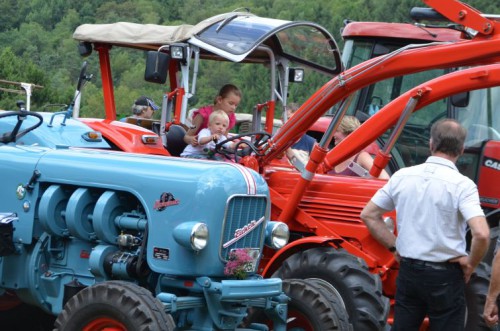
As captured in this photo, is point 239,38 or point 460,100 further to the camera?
point 460,100

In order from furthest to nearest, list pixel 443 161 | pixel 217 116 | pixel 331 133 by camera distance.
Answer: pixel 217 116 < pixel 331 133 < pixel 443 161

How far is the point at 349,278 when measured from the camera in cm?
754

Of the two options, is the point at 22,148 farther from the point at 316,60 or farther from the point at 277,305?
the point at 316,60

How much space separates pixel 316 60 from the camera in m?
9.50

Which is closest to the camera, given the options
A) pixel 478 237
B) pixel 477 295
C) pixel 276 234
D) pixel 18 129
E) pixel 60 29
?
pixel 478 237

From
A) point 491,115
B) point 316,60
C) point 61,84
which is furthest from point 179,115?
point 61,84

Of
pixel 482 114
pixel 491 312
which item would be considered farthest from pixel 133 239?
pixel 482 114

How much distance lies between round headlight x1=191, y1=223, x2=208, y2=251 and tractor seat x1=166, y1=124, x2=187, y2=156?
2.33m

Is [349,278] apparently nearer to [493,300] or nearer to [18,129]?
[493,300]

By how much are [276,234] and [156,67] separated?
190 centimetres

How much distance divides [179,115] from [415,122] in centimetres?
261

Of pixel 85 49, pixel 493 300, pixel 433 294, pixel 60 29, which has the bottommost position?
pixel 60 29

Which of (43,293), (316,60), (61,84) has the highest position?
(316,60)

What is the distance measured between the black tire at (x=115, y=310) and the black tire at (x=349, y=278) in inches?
78.8
